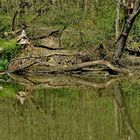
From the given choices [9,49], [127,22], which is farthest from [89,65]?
[9,49]

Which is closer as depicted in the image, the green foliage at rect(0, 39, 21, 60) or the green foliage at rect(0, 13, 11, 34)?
the green foliage at rect(0, 39, 21, 60)

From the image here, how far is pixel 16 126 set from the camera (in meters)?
7.88

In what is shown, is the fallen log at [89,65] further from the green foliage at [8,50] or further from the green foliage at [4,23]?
the green foliage at [4,23]

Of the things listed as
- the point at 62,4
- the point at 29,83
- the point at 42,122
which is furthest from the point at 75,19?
the point at 42,122

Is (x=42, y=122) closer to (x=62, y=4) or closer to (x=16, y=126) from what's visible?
(x=16, y=126)

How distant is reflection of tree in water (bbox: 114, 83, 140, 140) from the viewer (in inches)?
281

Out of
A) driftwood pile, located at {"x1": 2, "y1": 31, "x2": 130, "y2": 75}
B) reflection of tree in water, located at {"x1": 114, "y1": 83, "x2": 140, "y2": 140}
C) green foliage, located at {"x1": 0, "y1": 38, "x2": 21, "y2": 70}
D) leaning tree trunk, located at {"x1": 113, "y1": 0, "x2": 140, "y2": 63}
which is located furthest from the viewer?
green foliage, located at {"x1": 0, "y1": 38, "x2": 21, "y2": 70}

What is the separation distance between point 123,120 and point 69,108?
1584 mm

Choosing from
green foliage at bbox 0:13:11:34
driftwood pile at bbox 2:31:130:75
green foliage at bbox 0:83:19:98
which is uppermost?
green foliage at bbox 0:83:19:98

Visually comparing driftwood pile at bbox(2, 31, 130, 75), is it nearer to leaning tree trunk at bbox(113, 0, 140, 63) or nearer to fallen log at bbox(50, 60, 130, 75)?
fallen log at bbox(50, 60, 130, 75)

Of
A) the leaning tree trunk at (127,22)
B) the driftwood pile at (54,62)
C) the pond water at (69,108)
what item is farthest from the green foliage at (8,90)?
the leaning tree trunk at (127,22)

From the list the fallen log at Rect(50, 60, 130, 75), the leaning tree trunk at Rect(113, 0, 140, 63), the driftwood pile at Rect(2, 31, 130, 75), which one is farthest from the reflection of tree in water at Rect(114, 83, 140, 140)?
the leaning tree trunk at Rect(113, 0, 140, 63)

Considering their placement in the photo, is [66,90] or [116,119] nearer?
[116,119]

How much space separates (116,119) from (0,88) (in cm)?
492
